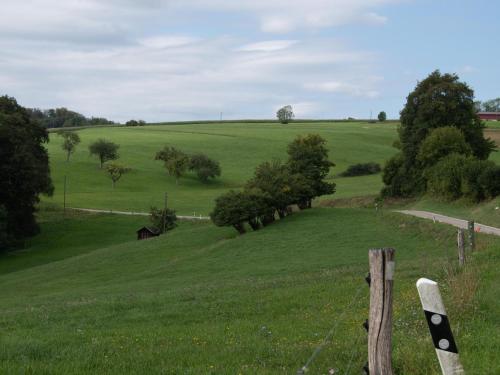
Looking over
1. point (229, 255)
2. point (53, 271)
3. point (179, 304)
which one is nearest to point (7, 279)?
point (53, 271)

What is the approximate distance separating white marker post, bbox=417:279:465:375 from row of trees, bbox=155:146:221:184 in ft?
328

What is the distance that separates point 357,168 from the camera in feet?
362

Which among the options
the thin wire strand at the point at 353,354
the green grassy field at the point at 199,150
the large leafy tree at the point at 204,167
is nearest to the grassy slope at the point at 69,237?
the green grassy field at the point at 199,150

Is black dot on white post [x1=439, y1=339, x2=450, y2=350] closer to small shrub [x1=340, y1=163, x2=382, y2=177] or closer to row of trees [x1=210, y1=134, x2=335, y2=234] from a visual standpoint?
row of trees [x1=210, y1=134, x2=335, y2=234]

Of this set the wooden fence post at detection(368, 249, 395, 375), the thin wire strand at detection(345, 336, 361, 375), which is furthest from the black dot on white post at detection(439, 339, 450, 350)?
the thin wire strand at detection(345, 336, 361, 375)

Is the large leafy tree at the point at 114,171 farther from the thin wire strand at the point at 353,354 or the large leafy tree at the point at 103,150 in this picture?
the thin wire strand at the point at 353,354

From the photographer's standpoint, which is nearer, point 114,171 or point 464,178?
point 464,178

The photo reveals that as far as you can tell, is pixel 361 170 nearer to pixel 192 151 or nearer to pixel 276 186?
pixel 192 151

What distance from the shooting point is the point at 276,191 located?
53.0 metres

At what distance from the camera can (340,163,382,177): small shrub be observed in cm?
10938

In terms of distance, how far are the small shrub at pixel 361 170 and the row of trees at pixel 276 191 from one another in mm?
46163

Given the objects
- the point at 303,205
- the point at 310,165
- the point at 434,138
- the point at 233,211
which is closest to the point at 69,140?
the point at 310,165

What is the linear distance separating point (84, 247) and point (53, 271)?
15571 mm

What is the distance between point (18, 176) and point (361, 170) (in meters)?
65.3
